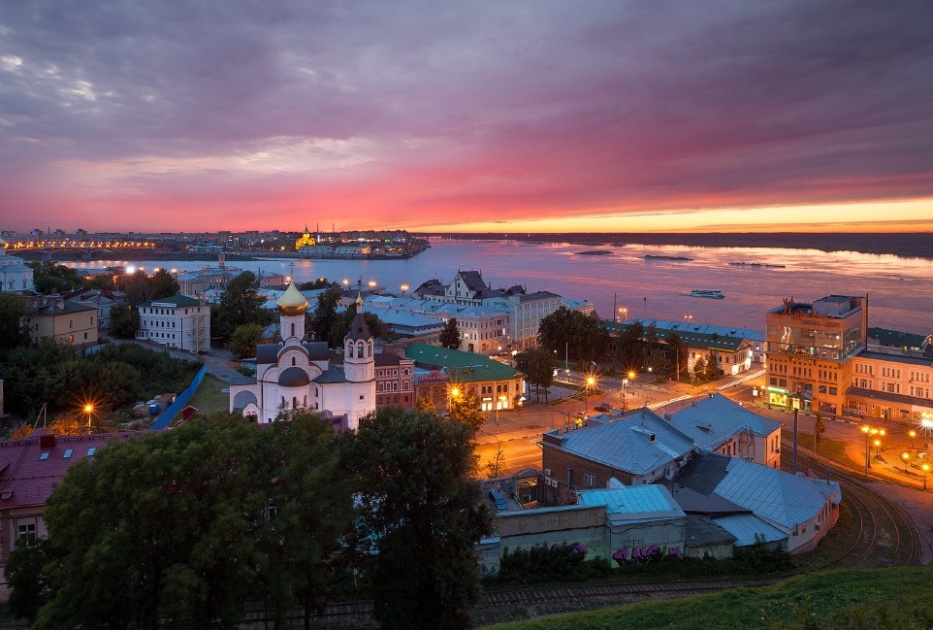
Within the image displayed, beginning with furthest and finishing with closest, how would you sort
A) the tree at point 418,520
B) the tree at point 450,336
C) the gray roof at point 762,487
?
the tree at point 450,336
the gray roof at point 762,487
the tree at point 418,520

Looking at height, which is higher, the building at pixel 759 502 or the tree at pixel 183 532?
the tree at pixel 183 532

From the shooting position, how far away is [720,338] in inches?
1457

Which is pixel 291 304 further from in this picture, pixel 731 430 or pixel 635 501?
pixel 731 430

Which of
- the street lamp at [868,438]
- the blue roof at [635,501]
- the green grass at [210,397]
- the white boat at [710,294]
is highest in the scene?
the white boat at [710,294]

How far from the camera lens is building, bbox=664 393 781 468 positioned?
19.2 m

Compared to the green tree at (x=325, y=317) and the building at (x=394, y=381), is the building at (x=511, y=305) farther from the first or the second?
the building at (x=394, y=381)

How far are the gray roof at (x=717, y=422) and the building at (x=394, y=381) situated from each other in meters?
10.8

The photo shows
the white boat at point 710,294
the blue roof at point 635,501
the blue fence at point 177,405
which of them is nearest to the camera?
the blue roof at point 635,501

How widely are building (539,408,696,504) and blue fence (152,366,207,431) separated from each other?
12380mm

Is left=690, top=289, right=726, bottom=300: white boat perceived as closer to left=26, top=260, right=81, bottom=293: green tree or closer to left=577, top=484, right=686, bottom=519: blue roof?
left=26, top=260, right=81, bottom=293: green tree

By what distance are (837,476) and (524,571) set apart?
12.5m

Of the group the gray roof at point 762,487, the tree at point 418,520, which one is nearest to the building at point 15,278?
the tree at point 418,520

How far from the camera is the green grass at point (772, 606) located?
8.88 meters

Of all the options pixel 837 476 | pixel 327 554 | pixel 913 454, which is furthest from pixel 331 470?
pixel 913 454
